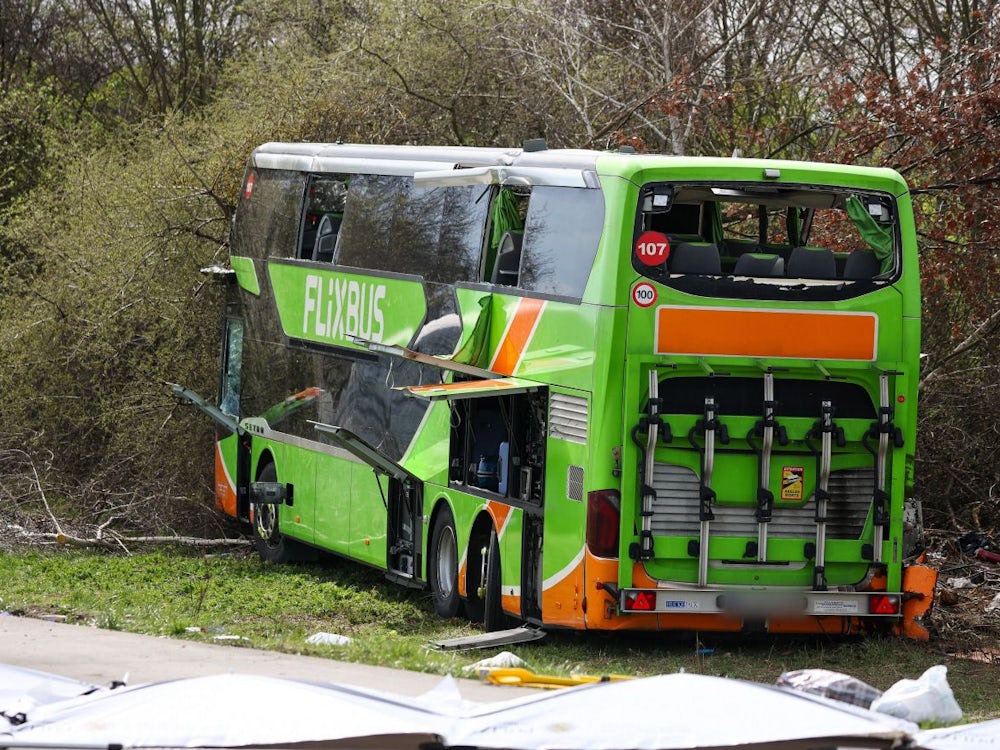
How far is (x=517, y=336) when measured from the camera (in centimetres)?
1345

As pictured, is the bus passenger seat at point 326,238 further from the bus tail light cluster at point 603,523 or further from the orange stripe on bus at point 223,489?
the bus tail light cluster at point 603,523

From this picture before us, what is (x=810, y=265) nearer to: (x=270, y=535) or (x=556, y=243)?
(x=556, y=243)

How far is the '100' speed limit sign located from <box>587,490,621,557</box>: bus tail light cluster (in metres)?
1.39

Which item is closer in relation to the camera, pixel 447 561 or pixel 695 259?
pixel 695 259

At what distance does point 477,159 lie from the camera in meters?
14.6

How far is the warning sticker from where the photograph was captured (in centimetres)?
1242

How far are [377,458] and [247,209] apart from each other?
5.01 meters

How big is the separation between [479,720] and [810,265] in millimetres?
7707

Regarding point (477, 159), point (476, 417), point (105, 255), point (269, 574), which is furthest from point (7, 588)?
point (105, 255)

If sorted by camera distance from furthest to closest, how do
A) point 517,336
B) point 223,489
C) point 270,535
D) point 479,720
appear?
point 223,489 → point 270,535 → point 517,336 → point 479,720

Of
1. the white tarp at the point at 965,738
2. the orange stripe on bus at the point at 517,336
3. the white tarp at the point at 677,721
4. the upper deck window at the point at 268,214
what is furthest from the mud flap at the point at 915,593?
the upper deck window at the point at 268,214

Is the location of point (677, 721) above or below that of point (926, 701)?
above

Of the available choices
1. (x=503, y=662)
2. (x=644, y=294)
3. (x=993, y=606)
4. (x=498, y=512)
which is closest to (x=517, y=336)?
(x=498, y=512)

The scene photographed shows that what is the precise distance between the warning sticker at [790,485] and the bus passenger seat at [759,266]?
1.47 m
